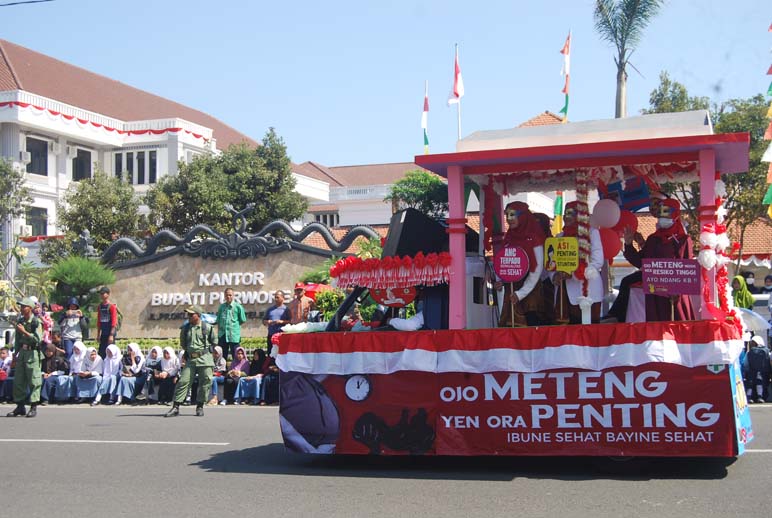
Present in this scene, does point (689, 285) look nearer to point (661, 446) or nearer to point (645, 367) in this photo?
point (645, 367)

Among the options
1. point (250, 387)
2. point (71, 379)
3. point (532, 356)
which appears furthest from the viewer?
point (71, 379)

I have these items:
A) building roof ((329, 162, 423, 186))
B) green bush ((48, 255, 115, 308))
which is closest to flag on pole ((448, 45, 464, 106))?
green bush ((48, 255, 115, 308))

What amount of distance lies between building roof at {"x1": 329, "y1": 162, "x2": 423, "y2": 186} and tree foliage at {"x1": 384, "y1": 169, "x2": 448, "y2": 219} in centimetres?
2726

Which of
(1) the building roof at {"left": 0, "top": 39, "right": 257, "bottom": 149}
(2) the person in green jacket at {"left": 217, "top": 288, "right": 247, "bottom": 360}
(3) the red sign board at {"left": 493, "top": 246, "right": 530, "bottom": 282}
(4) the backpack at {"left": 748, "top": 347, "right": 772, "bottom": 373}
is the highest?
(1) the building roof at {"left": 0, "top": 39, "right": 257, "bottom": 149}

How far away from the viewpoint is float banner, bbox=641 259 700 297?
7973 mm

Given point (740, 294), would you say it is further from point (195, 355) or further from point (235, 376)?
point (195, 355)

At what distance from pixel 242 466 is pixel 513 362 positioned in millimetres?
2867

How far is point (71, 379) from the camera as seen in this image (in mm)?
18484

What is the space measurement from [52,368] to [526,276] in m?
13.2

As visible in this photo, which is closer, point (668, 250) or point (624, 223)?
point (668, 250)

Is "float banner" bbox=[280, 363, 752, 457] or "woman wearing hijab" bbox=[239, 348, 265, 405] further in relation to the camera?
"woman wearing hijab" bbox=[239, 348, 265, 405]

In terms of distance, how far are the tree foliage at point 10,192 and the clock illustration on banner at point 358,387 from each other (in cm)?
3290

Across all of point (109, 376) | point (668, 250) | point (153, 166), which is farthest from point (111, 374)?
point (153, 166)

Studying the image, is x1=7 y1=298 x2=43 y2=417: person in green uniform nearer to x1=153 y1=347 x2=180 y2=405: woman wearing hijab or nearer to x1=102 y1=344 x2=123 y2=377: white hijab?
x1=153 y1=347 x2=180 y2=405: woman wearing hijab
